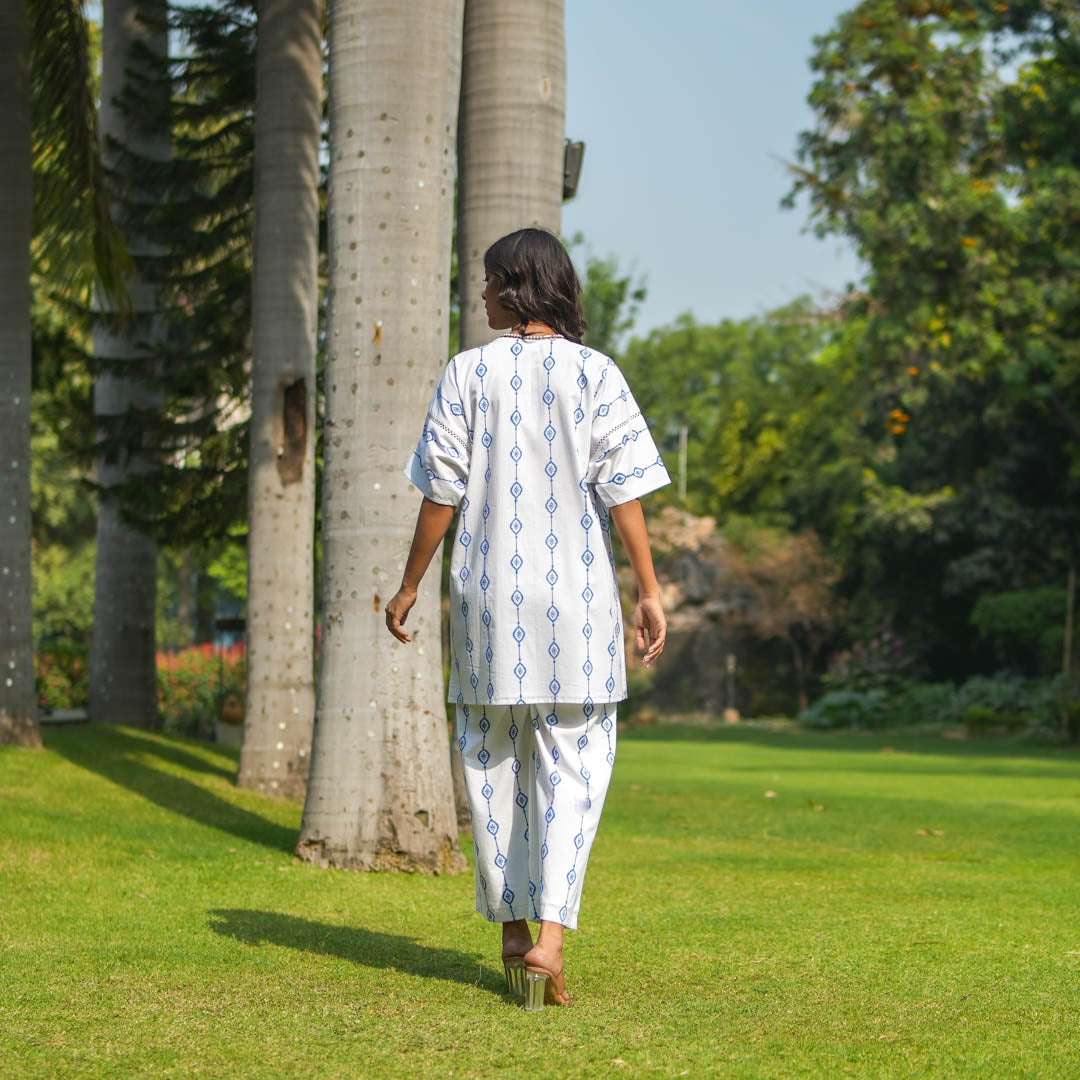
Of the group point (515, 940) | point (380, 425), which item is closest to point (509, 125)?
point (380, 425)

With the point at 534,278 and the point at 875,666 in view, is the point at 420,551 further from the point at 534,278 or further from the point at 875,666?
the point at 875,666

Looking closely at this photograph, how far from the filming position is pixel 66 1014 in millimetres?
3973

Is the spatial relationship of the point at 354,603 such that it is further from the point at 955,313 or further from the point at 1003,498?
the point at 1003,498

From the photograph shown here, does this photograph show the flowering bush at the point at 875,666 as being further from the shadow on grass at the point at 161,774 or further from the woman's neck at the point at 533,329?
the woman's neck at the point at 533,329

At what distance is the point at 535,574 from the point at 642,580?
314 mm

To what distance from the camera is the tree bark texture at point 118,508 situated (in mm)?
13914

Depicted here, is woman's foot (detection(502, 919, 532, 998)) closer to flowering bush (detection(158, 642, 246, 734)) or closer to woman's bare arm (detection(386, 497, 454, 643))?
woman's bare arm (detection(386, 497, 454, 643))

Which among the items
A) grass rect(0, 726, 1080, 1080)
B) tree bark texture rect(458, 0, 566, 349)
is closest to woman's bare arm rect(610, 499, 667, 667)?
grass rect(0, 726, 1080, 1080)

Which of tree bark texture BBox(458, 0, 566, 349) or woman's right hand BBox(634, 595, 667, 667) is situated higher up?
tree bark texture BBox(458, 0, 566, 349)

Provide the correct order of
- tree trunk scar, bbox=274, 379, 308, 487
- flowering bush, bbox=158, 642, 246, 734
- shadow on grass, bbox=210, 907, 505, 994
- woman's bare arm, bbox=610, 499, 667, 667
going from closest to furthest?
woman's bare arm, bbox=610, 499, 667, 667
shadow on grass, bbox=210, 907, 505, 994
tree trunk scar, bbox=274, 379, 308, 487
flowering bush, bbox=158, 642, 246, 734

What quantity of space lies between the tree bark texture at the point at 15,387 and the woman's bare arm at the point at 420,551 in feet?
21.5

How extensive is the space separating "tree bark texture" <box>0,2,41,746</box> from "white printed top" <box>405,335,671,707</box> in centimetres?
663

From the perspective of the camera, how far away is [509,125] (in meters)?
8.20

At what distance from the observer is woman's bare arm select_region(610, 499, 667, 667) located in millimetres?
4168
